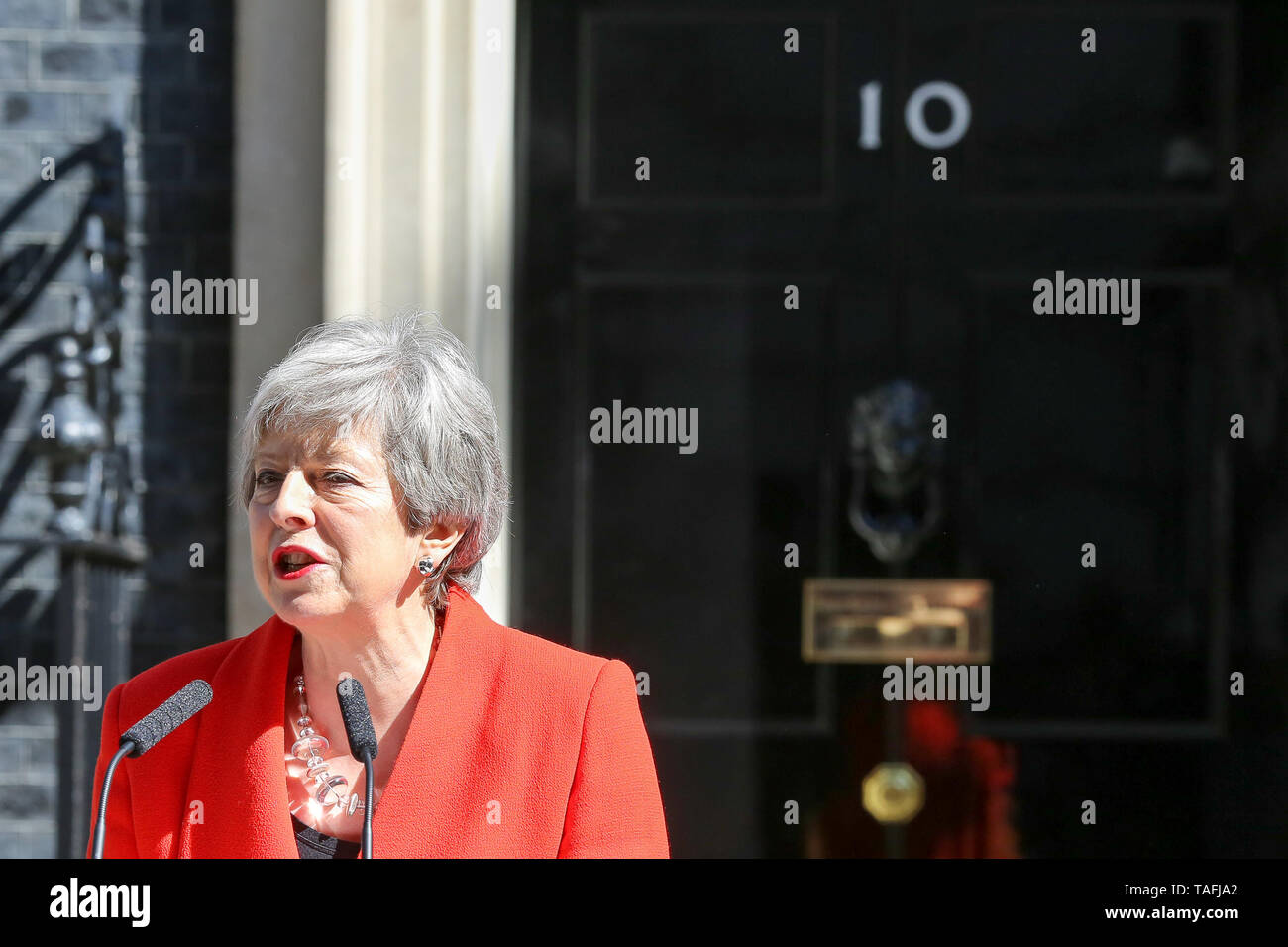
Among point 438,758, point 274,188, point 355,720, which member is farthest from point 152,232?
point 355,720

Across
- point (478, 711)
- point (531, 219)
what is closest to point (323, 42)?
point (531, 219)

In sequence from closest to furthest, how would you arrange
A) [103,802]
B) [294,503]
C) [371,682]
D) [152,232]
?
[103,802]
[294,503]
[371,682]
[152,232]

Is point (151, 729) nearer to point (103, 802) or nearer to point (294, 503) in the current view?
point (103, 802)

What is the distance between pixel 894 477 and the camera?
3229mm

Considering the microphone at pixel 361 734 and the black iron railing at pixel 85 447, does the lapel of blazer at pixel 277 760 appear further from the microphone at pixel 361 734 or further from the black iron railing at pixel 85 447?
the black iron railing at pixel 85 447

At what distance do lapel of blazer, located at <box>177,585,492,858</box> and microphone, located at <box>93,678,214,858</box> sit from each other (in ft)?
0.78

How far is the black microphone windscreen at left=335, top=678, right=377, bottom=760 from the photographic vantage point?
1.45 meters

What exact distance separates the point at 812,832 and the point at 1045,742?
60cm

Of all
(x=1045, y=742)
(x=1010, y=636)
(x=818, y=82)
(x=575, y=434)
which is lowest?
(x=1045, y=742)

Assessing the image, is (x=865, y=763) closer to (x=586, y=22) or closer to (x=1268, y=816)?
(x=1268, y=816)

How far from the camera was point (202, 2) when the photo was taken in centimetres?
312

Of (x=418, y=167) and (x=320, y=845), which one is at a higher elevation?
(x=418, y=167)

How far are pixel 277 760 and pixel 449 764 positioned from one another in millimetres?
220
